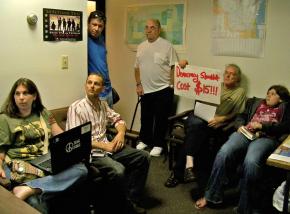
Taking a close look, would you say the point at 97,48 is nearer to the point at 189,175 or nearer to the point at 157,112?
the point at 157,112

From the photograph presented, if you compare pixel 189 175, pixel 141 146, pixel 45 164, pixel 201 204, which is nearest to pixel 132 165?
pixel 189 175

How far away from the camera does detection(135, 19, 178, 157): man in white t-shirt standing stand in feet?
12.7

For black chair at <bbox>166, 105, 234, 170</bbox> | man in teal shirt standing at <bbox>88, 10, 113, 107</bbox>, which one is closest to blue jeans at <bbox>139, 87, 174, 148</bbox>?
black chair at <bbox>166, 105, 234, 170</bbox>

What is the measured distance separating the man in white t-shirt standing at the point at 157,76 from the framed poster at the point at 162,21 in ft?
0.57

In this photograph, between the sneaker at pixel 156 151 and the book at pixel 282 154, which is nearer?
the book at pixel 282 154

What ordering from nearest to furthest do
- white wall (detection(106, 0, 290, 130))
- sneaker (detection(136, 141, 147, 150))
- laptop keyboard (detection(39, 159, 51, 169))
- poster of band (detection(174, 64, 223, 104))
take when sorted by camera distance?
laptop keyboard (detection(39, 159, 51, 169)) → poster of band (detection(174, 64, 223, 104)) → white wall (detection(106, 0, 290, 130)) → sneaker (detection(136, 141, 147, 150))

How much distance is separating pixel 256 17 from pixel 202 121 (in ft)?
3.93

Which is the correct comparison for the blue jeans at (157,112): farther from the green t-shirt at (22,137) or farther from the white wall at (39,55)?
the green t-shirt at (22,137)

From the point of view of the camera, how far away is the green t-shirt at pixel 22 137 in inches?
87.0

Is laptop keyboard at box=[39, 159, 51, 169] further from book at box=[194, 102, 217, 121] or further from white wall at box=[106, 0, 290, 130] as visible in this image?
white wall at box=[106, 0, 290, 130]

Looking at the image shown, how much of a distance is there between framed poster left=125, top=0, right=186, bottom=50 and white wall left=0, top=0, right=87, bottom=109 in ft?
4.38

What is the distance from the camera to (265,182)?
260 cm

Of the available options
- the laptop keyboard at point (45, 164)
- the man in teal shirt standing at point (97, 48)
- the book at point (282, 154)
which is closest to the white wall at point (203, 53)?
the man in teal shirt standing at point (97, 48)

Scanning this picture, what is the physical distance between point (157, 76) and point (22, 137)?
198 cm
